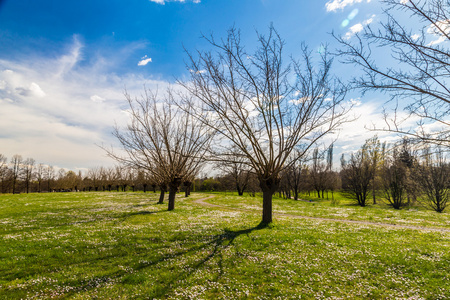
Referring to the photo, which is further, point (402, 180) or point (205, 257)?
point (402, 180)

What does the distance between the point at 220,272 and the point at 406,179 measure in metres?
41.9

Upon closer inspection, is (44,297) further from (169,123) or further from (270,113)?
(169,123)

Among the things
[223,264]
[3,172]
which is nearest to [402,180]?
[223,264]

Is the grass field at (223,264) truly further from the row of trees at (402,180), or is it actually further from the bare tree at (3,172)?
the bare tree at (3,172)

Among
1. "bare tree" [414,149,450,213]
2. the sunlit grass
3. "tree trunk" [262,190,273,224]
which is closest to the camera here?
"tree trunk" [262,190,273,224]

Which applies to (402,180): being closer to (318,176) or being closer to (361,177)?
(361,177)

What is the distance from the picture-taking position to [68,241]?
35.5ft

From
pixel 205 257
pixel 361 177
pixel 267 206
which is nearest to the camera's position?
pixel 205 257

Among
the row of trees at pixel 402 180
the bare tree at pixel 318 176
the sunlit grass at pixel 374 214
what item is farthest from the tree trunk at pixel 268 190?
the bare tree at pixel 318 176

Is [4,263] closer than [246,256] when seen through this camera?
Yes

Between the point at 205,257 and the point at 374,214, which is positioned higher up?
the point at 205,257

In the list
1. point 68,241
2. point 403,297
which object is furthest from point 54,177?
point 403,297

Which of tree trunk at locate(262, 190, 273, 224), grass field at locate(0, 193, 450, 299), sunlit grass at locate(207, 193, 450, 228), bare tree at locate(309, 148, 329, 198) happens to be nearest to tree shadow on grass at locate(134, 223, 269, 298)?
grass field at locate(0, 193, 450, 299)

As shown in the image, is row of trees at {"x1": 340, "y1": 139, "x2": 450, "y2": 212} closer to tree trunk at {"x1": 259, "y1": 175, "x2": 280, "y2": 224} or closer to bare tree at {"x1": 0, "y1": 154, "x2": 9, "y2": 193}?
tree trunk at {"x1": 259, "y1": 175, "x2": 280, "y2": 224}
